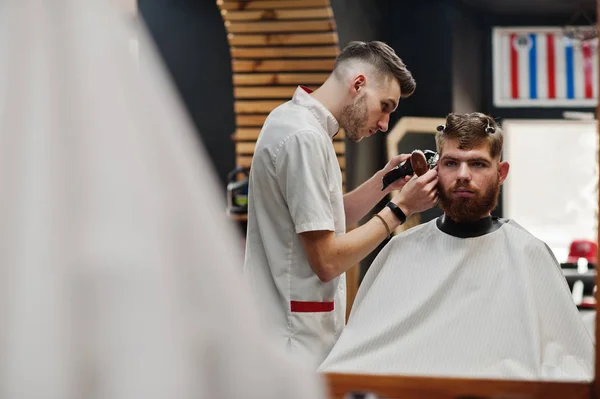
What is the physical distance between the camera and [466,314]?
212 cm

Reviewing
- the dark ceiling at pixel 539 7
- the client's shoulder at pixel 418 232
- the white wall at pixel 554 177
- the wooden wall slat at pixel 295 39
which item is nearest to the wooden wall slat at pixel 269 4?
the wooden wall slat at pixel 295 39

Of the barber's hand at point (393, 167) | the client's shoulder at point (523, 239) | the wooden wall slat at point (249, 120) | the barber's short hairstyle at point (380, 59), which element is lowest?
the client's shoulder at point (523, 239)

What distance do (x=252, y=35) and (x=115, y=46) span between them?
150 inches

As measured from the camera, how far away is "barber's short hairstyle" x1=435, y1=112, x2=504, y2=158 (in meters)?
2.26

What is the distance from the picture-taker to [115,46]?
0.72 metres

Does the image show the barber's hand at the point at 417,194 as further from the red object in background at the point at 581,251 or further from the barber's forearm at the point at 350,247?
the red object in background at the point at 581,251

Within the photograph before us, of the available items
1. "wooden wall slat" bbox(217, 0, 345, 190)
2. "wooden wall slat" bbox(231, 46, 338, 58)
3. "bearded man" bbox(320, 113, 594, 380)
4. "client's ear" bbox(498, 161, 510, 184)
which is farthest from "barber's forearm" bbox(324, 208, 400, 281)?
"wooden wall slat" bbox(231, 46, 338, 58)

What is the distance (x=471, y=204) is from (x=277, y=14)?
2.40 m

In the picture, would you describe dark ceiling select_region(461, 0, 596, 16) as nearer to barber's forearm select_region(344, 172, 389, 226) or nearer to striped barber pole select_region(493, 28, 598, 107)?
striped barber pole select_region(493, 28, 598, 107)

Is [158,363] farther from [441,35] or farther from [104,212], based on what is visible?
A: [441,35]

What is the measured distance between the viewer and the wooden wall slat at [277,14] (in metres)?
4.33

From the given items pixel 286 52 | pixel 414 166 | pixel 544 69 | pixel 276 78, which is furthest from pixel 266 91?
pixel 544 69

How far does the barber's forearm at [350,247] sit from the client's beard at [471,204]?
0.96 ft

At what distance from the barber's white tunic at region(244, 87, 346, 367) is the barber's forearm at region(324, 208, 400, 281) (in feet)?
0.18
